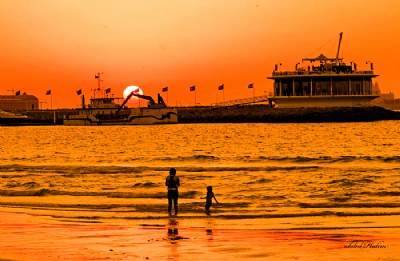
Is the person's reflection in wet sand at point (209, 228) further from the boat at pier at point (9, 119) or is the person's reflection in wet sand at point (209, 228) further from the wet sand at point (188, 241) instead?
the boat at pier at point (9, 119)

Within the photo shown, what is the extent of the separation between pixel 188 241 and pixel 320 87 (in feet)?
534

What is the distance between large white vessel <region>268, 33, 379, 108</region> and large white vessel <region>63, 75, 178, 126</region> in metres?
26.3

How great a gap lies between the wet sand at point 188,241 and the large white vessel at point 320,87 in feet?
512

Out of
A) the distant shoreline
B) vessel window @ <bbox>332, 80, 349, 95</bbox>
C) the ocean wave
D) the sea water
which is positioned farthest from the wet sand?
vessel window @ <bbox>332, 80, 349, 95</bbox>

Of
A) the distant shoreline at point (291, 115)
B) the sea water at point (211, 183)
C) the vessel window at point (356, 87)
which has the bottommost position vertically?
the sea water at point (211, 183)

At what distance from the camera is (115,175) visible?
43438 mm

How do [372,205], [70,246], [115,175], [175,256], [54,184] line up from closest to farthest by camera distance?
[175,256], [70,246], [372,205], [54,184], [115,175]

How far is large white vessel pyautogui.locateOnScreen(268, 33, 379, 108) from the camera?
583ft

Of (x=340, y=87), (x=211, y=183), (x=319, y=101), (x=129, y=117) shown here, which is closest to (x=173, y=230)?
(x=211, y=183)

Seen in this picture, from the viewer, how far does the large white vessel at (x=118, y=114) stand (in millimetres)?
163500

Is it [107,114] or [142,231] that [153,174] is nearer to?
[142,231]

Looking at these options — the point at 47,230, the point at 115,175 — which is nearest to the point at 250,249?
the point at 47,230

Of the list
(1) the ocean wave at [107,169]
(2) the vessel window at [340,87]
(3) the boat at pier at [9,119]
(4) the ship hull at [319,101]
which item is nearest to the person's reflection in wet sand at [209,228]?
(1) the ocean wave at [107,169]

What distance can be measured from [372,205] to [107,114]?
143 meters
